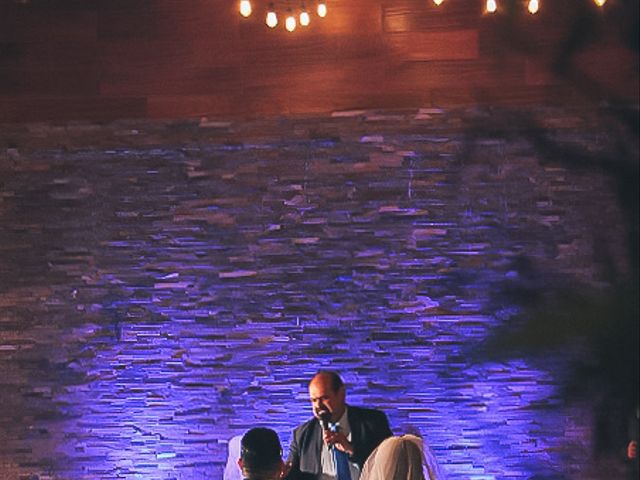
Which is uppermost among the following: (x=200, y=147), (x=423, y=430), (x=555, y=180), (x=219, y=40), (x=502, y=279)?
(x=219, y=40)

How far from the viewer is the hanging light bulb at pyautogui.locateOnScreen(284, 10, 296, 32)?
204 inches

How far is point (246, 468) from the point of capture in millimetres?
3264

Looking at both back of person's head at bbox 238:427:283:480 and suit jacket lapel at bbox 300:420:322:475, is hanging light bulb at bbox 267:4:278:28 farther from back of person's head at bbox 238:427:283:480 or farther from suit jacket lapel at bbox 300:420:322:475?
back of person's head at bbox 238:427:283:480

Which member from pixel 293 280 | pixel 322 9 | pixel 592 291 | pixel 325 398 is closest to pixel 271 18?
pixel 322 9

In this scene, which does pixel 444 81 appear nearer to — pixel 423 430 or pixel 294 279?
pixel 294 279

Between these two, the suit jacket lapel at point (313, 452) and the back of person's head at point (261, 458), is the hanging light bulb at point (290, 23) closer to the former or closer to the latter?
the suit jacket lapel at point (313, 452)

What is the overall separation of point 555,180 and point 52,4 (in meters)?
3.17

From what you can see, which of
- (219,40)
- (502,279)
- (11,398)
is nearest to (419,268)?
(502,279)

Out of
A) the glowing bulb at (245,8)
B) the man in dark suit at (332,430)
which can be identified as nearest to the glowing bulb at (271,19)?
the glowing bulb at (245,8)

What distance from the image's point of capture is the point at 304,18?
5188 millimetres

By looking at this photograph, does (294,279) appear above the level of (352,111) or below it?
below

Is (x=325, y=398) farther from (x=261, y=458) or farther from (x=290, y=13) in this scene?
(x=290, y=13)

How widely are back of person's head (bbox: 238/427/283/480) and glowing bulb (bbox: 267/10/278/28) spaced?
278 cm

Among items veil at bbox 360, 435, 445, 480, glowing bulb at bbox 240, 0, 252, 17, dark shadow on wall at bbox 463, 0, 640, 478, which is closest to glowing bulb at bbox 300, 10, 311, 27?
glowing bulb at bbox 240, 0, 252, 17
